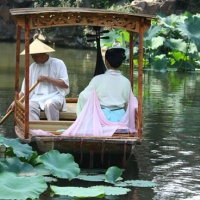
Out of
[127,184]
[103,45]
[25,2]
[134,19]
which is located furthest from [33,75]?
[25,2]

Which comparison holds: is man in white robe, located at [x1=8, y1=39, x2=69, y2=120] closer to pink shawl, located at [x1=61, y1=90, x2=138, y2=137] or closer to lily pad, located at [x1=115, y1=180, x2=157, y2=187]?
pink shawl, located at [x1=61, y1=90, x2=138, y2=137]

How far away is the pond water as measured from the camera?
7.48 metres

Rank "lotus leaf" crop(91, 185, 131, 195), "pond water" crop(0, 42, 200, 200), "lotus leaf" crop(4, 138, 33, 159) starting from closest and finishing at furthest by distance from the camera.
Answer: "lotus leaf" crop(4, 138, 33, 159) < "lotus leaf" crop(91, 185, 131, 195) < "pond water" crop(0, 42, 200, 200)

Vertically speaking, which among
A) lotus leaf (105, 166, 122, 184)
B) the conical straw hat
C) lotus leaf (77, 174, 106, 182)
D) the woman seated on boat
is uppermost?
the conical straw hat

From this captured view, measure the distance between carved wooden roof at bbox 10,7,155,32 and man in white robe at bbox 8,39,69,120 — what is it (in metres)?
1.19

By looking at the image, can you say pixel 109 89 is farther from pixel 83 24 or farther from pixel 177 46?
pixel 177 46

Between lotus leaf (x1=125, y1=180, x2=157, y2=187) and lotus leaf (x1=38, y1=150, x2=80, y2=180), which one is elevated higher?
lotus leaf (x1=38, y1=150, x2=80, y2=180)

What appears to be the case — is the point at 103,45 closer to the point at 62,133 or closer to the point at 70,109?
the point at 70,109

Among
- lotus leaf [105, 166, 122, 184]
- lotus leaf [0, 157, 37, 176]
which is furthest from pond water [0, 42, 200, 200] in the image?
lotus leaf [0, 157, 37, 176]

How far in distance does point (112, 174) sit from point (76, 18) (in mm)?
1782

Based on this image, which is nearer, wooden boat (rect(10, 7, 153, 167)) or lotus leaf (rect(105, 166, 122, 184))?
lotus leaf (rect(105, 166, 122, 184))

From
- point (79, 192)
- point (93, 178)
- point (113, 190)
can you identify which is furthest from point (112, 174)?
point (79, 192)

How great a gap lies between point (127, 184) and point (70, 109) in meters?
2.80

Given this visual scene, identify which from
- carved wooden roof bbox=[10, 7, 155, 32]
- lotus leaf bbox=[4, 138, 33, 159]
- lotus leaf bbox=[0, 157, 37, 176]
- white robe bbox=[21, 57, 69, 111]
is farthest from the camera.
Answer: white robe bbox=[21, 57, 69, 111]
